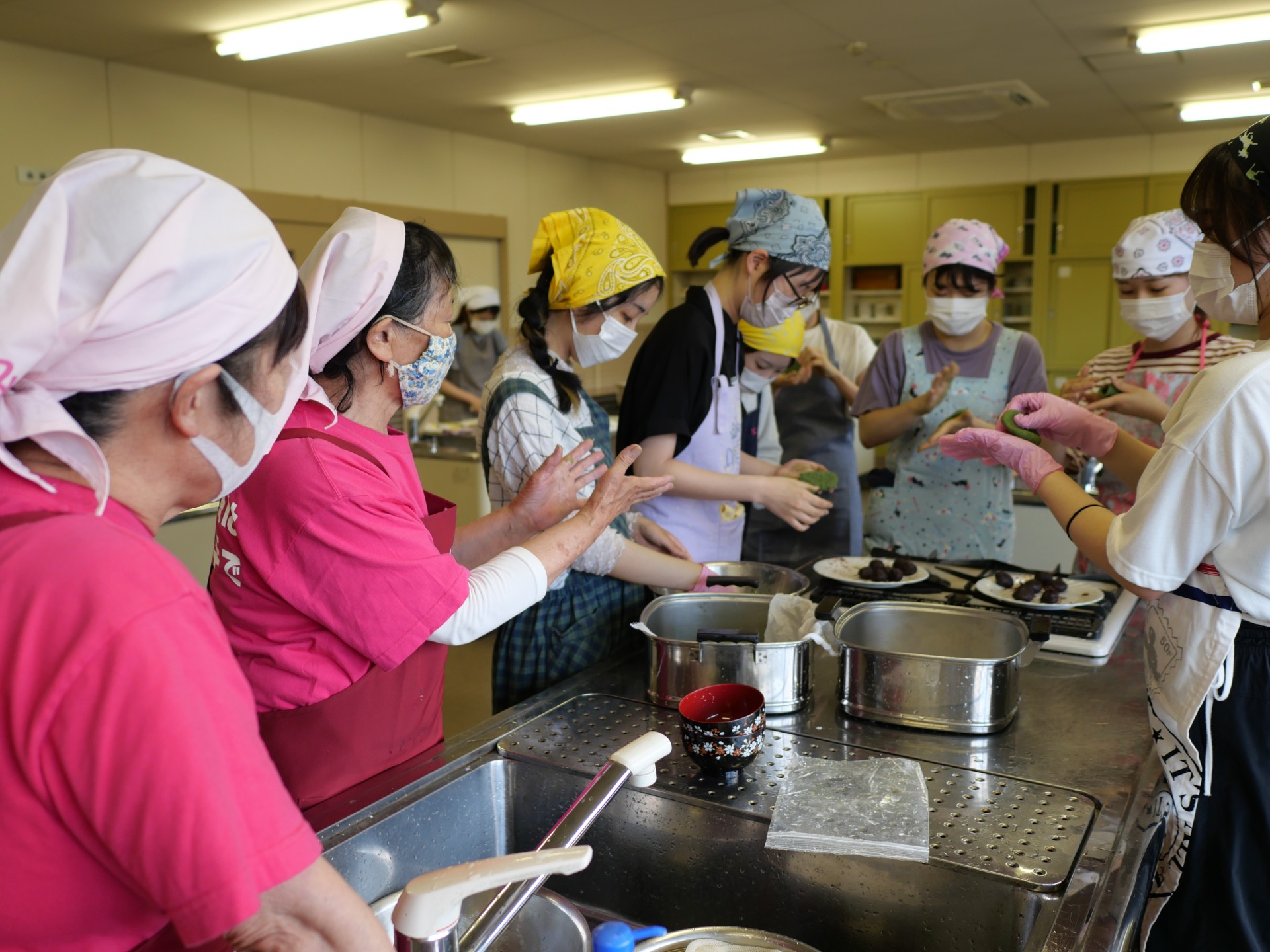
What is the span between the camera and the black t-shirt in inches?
80.7

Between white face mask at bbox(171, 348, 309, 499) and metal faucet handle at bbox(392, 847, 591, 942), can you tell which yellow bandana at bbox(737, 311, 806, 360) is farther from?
metal faucet handle at bbox(392, 847, 591, 942)

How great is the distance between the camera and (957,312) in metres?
2.66

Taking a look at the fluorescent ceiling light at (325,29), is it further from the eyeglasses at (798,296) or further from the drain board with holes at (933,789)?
the drain board with holes at (933,789)

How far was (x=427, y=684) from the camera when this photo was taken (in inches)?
52.1

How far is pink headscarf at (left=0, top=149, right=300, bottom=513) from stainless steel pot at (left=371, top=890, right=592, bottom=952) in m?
0.70

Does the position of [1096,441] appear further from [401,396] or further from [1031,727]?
[401,396]

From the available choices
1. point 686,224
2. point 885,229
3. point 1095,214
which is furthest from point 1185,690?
point 686,224

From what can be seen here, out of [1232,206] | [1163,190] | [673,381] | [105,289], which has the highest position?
[1163,190]

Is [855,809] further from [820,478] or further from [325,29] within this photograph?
[325,29]

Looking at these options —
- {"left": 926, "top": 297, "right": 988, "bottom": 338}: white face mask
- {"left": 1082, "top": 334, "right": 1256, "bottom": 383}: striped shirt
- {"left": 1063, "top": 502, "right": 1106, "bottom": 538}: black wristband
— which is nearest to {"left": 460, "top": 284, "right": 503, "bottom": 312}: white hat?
{"left": 926, "top": 297, "right": 988, "bottom": 338}: white face mask

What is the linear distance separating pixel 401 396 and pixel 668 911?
0.78 m

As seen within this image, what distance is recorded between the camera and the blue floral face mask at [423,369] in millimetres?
1296

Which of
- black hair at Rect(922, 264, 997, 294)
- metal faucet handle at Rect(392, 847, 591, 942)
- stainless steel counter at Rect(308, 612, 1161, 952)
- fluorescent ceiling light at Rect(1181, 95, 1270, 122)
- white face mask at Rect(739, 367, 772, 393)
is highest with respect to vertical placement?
fluorescent ceiling light at Rect(1181, 95, 1270, 122)

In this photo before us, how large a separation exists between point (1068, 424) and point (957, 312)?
3.45 ft
